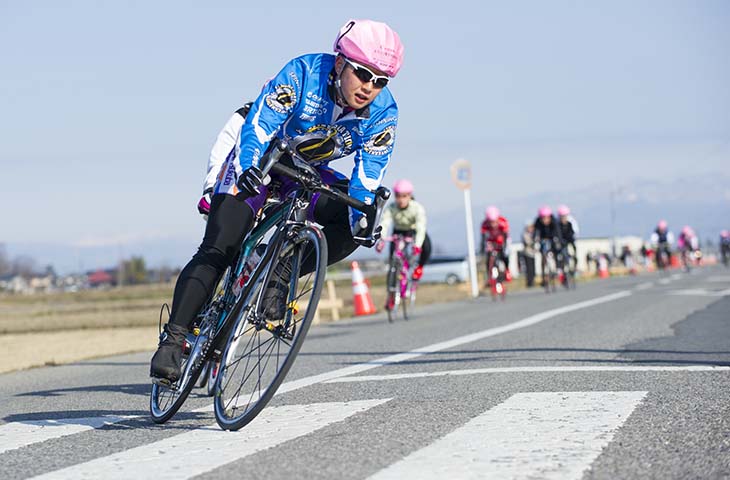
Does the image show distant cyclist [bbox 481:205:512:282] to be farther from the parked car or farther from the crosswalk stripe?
the parked car

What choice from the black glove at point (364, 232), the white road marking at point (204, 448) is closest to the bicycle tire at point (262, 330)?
the white road marking at point (204, 448)

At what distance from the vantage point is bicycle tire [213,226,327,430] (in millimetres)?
4883

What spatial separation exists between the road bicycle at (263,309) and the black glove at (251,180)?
0.19ft

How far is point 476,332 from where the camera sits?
1211 centimetres

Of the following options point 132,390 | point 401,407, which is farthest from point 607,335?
point 401,407

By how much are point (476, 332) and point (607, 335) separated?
177 cm

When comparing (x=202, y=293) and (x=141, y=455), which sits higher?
(x=202, y=293)

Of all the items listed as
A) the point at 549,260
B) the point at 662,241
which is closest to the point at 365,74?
the point at 549,260

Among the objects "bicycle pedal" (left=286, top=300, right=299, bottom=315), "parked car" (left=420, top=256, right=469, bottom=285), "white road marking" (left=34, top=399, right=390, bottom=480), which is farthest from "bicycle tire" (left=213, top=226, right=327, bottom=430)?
"parked car" (left=420, top=256, right=469, bottom=285)

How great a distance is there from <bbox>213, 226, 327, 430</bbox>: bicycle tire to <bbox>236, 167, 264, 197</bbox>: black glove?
0.32 m

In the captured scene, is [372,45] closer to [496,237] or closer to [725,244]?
[496,237]

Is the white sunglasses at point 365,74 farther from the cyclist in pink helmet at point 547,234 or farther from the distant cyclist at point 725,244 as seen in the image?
the distant cyclist at point 725,244

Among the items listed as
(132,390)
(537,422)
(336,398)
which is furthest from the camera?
(132,390)

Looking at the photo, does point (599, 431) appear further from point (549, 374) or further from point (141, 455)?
point (549, 374)
